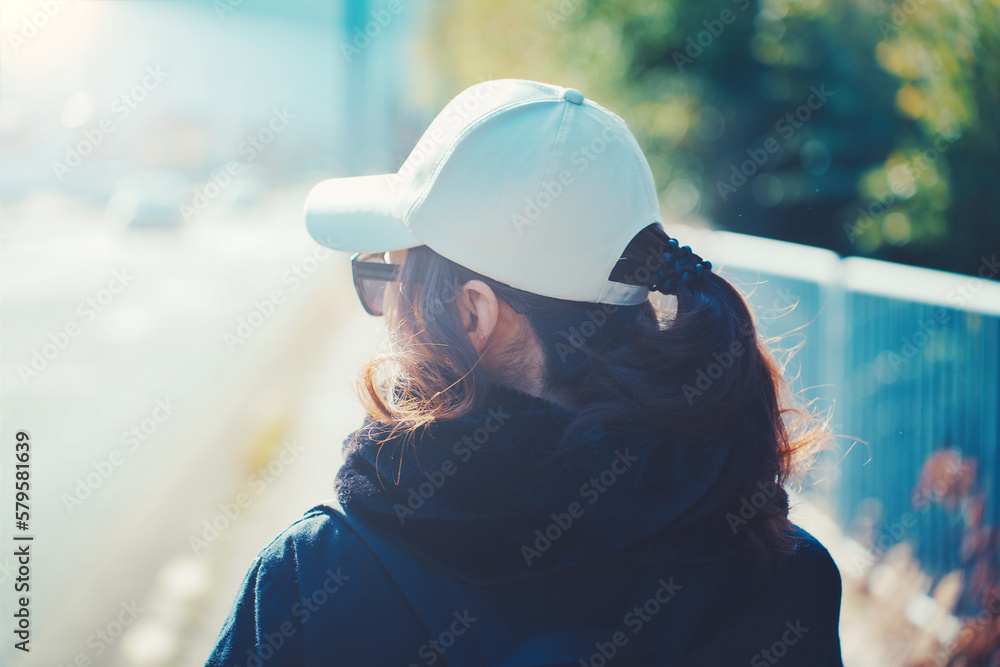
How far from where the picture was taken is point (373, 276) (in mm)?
1347

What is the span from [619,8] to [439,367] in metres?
7.58

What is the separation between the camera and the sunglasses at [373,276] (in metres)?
1.33

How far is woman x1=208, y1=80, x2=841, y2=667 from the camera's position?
3.19 ft

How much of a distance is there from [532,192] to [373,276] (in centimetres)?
38

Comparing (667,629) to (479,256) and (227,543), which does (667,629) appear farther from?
(227,543)

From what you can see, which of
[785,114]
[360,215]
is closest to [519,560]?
[360,215]

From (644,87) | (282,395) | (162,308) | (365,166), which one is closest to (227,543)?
(282,395)

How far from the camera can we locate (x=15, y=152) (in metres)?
A: 26.0

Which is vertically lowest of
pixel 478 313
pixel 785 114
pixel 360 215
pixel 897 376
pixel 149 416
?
pixel 785 114

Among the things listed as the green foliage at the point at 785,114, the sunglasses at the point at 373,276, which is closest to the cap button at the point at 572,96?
the sunglasses at the point at 373,276

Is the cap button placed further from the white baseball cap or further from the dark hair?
the dark hair

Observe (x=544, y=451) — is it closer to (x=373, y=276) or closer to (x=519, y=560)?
(x=519, y=560)

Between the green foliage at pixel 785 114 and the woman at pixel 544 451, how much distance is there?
323cm

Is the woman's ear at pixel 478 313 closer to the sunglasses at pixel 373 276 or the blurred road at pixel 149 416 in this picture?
the sunglasses at pixel 373 276
